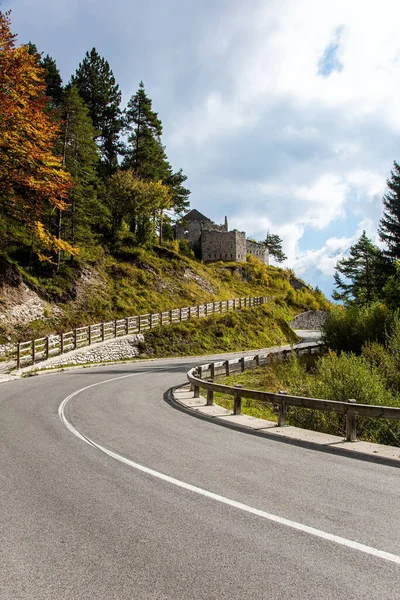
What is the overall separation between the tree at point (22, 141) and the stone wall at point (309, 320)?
44.8 m

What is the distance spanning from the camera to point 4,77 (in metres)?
22.7

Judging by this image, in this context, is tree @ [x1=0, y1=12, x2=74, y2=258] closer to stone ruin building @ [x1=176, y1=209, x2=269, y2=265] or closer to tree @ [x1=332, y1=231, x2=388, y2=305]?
tree @ [x1=332, y1=231, x2=388, y2=305]

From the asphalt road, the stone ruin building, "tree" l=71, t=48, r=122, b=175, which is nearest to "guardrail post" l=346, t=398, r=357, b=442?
the asphalt road

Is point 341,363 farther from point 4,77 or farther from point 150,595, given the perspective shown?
point 4,77

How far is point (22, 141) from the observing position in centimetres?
2425

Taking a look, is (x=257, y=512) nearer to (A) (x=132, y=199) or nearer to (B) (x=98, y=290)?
(B) (x=98, y=290)

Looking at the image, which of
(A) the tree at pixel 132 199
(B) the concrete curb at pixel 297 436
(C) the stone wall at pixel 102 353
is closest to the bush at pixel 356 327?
(B) the concrete curb at pixel 297 436

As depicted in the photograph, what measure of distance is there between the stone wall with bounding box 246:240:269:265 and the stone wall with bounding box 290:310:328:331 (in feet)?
109

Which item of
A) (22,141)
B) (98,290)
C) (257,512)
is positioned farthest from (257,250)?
(257,512)

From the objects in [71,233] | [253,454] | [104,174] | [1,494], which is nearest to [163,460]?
[253,454]

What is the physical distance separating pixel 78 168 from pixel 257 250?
67167mm

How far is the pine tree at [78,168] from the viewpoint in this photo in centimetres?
3628

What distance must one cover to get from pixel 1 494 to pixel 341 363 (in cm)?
1015

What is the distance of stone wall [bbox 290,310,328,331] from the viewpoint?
6394 centimetres
